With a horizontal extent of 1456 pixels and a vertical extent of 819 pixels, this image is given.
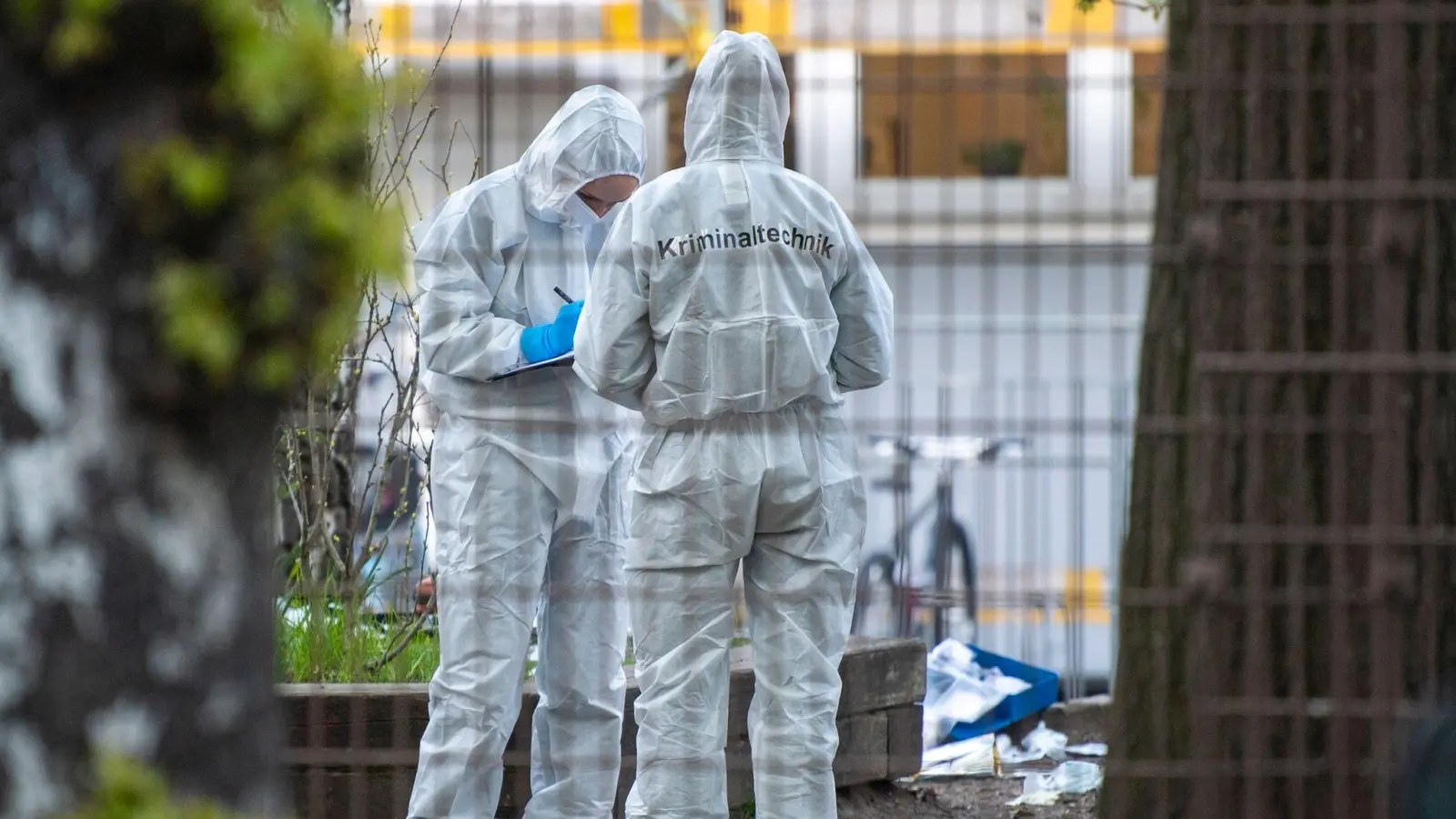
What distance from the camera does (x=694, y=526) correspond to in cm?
372

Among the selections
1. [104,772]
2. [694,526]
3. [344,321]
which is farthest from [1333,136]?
[104,772]

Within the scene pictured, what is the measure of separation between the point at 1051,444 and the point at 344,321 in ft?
27.8

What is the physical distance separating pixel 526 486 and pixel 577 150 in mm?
861

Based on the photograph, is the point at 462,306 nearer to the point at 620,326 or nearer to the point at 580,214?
the point at 580,214

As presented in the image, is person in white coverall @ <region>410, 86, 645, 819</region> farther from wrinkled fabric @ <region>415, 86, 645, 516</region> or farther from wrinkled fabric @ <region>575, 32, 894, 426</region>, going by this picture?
wrinkled fabric @ <region>575, 32, 894, 426</region>

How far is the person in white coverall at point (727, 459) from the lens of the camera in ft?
12.1

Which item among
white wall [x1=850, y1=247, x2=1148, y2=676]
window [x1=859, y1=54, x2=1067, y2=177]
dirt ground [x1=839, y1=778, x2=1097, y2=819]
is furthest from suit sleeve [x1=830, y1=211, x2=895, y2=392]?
dirt ground [x1=839, y1=778, x2=1097, y2=819]

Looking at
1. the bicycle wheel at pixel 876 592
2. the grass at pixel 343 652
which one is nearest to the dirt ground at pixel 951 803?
the grass at pixel 343 652

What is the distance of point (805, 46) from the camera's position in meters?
4.30

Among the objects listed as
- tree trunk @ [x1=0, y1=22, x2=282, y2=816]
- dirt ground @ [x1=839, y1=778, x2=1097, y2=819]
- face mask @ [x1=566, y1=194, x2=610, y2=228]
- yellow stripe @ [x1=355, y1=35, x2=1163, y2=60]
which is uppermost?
yellow stripe @ [x1=355, y1=35, x2=1163, y2=60]

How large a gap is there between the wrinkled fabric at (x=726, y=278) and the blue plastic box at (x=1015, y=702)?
264 cm

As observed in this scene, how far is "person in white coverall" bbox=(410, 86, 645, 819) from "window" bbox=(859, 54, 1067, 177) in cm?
82

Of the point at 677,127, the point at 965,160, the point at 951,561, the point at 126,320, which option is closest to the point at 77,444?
the point at 126,320

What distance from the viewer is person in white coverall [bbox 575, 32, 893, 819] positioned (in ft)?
12.1
